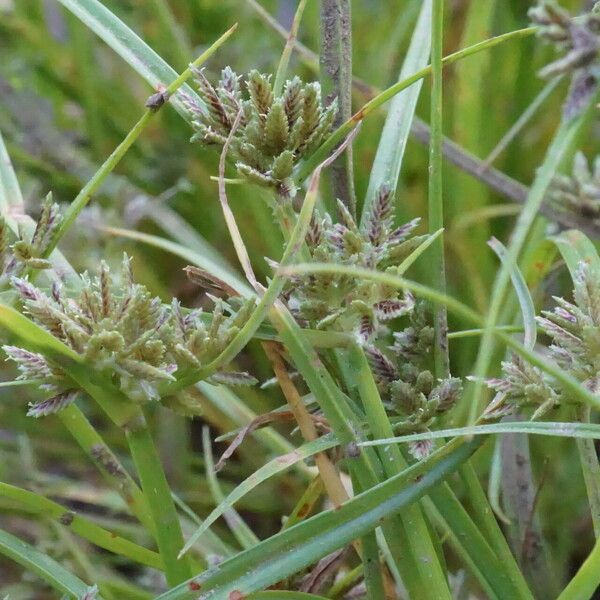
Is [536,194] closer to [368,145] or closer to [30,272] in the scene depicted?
[30,272]

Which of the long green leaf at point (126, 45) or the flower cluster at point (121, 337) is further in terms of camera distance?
→ the long green leaf at point (126, 45)

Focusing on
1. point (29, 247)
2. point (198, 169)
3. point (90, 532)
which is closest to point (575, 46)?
point (29, 247)

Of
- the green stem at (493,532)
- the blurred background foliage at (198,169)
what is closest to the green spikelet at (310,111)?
the green stem at (493,532)

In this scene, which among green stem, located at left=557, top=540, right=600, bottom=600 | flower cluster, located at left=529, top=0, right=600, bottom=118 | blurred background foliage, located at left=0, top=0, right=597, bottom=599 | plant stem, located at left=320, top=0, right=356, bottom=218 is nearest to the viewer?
flower cluster, located at left=529, top=0, right=600, bottom=118

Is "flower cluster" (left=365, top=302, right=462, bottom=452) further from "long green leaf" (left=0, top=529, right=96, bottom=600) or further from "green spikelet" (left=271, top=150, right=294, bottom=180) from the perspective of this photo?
"long green leaf" (left=0, top=529, right=96, bottom=600)

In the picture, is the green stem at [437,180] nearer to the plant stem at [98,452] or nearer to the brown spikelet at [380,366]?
the brown spikelet at [380,366]

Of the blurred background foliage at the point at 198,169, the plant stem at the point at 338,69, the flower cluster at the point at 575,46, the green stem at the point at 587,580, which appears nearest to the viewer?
the flower cluster at the point at 575,46

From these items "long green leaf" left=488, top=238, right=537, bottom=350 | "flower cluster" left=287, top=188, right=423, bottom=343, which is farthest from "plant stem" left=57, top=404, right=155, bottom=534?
"long green leaf" left=488, top=238, right=537, bottom=350
